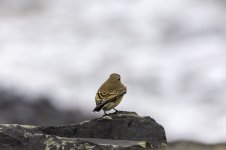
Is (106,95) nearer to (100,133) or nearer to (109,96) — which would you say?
(109,96)

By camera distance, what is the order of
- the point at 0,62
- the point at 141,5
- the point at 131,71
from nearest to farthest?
the point at 131,71, the point at 0,62, the point at 141,5

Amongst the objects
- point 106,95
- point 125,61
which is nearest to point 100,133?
point 106,95

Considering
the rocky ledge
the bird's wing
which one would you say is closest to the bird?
the bird's wing

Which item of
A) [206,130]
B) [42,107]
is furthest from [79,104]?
[206,130]

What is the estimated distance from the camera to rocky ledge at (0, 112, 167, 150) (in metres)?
8.43

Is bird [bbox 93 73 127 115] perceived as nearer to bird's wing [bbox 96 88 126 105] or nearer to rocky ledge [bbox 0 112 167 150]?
bird's wing [bbox 96 88 126 105]

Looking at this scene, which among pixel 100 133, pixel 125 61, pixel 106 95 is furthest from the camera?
pixel 125 61

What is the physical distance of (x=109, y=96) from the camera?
10727 mm

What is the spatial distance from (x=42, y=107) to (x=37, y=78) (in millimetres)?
1218

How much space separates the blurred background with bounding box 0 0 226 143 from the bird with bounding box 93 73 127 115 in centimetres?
140

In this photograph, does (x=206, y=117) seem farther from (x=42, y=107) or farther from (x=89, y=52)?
(x=89, y=52)

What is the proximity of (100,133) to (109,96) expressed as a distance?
1.55 meters

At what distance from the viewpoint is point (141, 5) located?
61.0 ft

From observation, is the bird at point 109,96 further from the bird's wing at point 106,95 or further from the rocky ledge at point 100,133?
the rocky ledge at point 100,133
